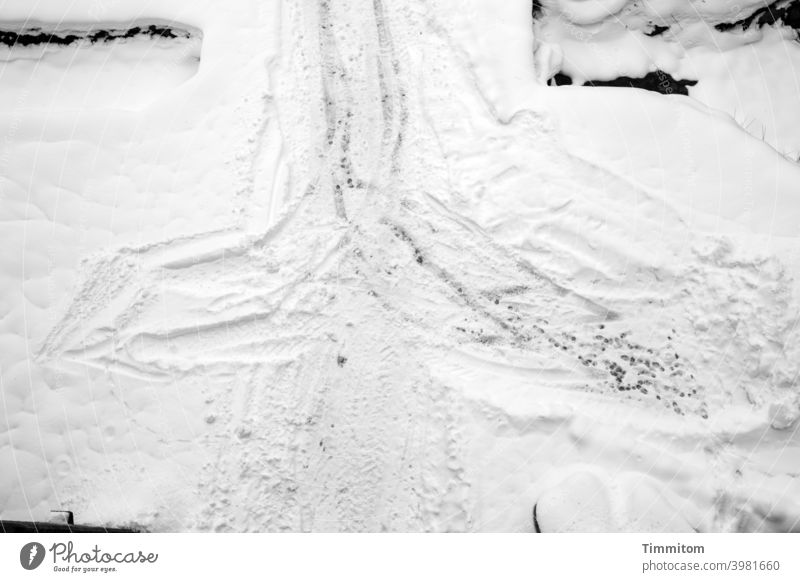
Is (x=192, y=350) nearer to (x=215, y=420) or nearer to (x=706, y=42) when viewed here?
(x=215, y=420)

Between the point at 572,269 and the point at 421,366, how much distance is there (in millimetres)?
1171

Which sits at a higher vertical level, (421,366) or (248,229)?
(248,229)

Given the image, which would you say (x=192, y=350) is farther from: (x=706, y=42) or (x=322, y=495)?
(x=706, y=42)

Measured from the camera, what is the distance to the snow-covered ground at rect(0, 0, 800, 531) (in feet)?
11.1

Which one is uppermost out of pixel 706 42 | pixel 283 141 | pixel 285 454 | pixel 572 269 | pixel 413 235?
pixel 706 42

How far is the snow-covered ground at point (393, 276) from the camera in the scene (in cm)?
340

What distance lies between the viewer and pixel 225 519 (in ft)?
11.0

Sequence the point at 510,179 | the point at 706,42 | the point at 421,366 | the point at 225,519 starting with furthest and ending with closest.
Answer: the point at 706,42
the point at 510,179
the point at 421,366
the point at 225,519

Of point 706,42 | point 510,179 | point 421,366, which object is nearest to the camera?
point 421,366

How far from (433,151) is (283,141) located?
1.06 m

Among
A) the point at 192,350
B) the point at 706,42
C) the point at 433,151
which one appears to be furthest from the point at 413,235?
the point at 706,42

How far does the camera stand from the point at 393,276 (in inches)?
151

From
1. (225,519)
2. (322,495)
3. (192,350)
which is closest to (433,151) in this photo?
(192,350)

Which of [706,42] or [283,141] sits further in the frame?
[706,42]
